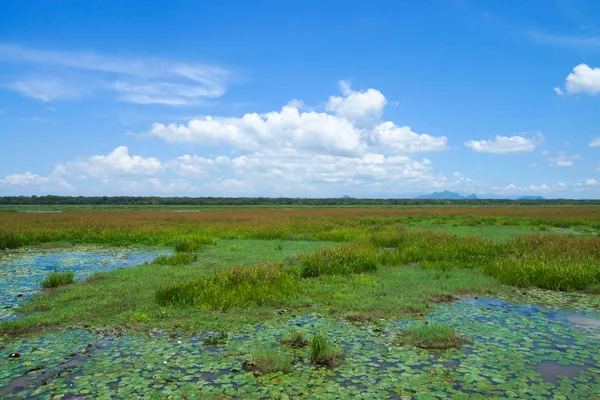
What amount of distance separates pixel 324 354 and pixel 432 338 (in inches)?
98.5

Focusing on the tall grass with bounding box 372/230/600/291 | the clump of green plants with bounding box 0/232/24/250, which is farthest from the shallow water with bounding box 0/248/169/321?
the tall grass with bounding box 372/230/600/291

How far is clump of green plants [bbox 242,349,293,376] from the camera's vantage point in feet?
22.8

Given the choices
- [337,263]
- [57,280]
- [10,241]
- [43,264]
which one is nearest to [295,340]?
[337,263]

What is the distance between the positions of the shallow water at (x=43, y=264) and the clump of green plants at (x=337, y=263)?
868cm

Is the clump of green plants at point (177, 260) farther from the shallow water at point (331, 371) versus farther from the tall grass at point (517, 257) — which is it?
the tall grass at point (517, 257)

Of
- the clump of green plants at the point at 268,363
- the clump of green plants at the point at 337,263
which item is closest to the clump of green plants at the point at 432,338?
Result: the clump of green plants at the point at 268,363

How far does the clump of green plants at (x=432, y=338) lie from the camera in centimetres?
813

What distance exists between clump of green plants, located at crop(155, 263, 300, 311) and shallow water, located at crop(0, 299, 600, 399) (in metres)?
1.86

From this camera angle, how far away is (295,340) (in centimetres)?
828

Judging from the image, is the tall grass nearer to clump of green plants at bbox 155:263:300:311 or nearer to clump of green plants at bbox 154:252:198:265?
clump of green plants at bbox 155:263:300:311

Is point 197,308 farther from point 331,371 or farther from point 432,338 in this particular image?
point 432,338

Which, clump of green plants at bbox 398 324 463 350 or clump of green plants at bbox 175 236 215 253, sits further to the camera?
clump of green plants at bbox 175 236 215 253

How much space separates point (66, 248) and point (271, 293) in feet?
59.4

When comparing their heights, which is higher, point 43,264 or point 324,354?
point 324,354
